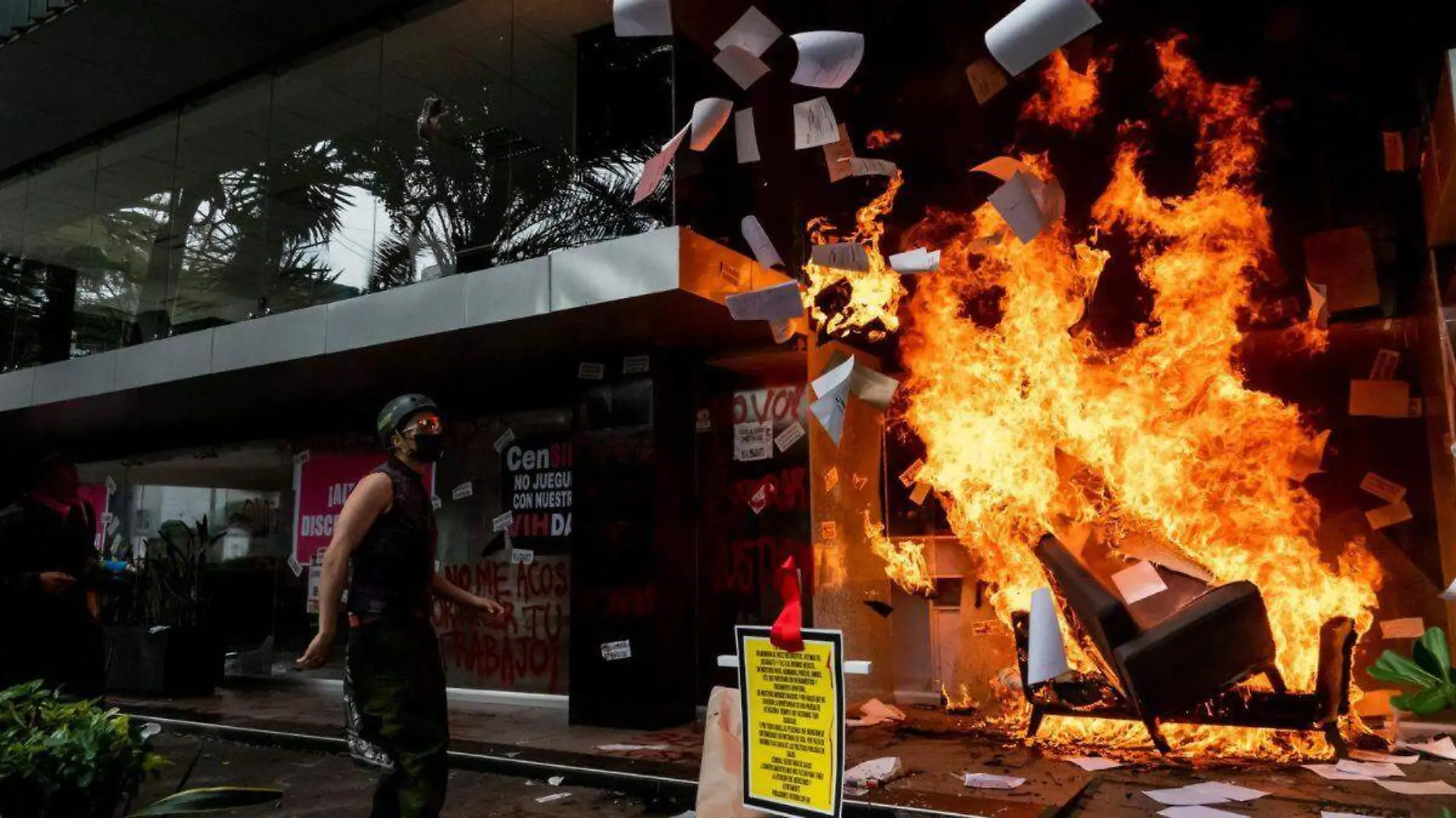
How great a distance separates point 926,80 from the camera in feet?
24.9

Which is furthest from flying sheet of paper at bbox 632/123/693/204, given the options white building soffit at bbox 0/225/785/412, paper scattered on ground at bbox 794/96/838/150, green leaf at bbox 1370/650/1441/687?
green leaf at bbox 1370/650/1441/687

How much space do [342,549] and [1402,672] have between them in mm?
3853

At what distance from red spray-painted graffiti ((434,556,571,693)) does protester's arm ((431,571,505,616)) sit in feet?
14.4

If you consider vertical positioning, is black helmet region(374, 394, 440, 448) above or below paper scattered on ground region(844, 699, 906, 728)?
above

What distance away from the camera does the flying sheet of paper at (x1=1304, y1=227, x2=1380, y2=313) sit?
7.27 m

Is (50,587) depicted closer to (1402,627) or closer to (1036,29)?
(1036,29)

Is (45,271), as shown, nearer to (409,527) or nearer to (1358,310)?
(409,527)

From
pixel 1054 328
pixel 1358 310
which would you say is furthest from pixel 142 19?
pixel 1358 310

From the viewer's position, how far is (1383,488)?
768cm

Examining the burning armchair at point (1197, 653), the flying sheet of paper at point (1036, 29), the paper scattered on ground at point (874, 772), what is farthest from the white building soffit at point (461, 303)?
the paper scattered on ground at point (874, 772)

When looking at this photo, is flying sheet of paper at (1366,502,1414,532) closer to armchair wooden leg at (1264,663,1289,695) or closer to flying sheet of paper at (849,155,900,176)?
armchair wooden leg at (1264,663,1289,695)

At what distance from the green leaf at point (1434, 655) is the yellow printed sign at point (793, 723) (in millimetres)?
1519

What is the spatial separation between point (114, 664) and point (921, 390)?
31.0 ft

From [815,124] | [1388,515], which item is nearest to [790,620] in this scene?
[815,124]
